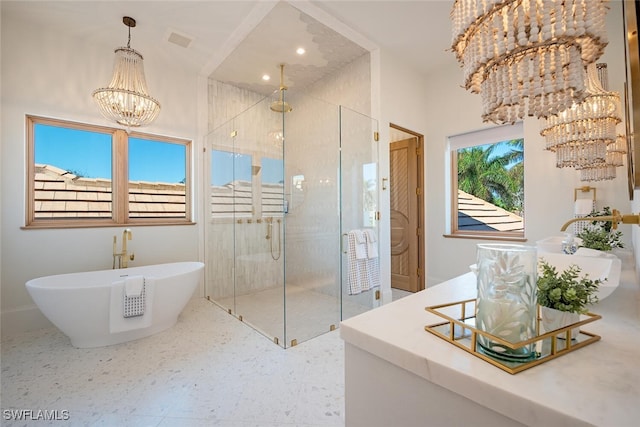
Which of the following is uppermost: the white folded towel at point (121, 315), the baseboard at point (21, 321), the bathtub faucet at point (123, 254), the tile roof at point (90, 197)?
the tile roof at point (90, 197)

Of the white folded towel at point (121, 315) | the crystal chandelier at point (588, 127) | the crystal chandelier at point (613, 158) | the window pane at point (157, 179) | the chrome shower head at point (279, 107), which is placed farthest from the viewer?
the window pane at point (157, 179)

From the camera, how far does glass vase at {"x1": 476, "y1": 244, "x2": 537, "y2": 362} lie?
580mm

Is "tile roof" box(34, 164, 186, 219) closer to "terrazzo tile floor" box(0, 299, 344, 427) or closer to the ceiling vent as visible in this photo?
"terrazzo tile floor" box(0, 299, 344, 427)

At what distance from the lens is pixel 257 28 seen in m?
2.75

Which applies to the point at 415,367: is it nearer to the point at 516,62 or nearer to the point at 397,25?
the point at 516,62

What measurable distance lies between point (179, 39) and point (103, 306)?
8.98 ft

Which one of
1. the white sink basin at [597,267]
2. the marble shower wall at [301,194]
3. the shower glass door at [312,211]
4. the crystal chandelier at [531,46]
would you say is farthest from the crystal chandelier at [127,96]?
the white sink basin at [597,267]

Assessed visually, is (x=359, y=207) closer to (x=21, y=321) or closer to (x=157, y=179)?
(x=157, y=179)

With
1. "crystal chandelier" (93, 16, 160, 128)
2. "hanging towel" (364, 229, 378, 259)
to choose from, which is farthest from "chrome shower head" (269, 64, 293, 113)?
"hanging towel" (364, 229, 378, 259)

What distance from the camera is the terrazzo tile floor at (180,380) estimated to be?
153cm

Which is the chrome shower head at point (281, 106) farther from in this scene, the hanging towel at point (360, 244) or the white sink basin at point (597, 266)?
the white sink basin at point (597, 266)

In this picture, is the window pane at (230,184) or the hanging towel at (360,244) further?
the window pane at (230,184)

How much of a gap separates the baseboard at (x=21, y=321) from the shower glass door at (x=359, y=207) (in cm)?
298

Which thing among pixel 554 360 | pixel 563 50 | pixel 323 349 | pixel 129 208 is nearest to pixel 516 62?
pixel 563 50
